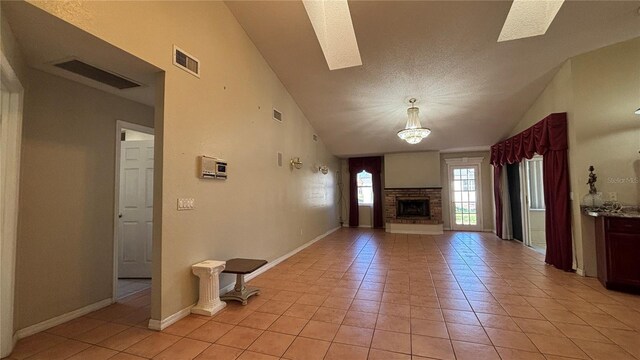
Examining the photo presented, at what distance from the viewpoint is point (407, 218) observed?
25.6 ft

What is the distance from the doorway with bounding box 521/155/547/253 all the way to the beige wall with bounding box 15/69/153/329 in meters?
7.34

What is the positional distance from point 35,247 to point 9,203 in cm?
60

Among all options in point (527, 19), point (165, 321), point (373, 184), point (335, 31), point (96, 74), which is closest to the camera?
point (165, 321)

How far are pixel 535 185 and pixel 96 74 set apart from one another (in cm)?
787

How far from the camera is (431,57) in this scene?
3.85 metres

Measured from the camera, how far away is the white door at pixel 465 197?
783 centimetres

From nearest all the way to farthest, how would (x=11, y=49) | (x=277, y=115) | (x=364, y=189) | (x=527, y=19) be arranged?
(x=11, y=49)
(x=527, y=19)
(x=277, y=115)
(x=364, y=189)

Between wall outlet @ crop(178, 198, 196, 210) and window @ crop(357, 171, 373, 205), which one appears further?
window @ crop(357, 171, 373, 205)

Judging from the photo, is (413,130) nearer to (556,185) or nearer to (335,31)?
(335,31)

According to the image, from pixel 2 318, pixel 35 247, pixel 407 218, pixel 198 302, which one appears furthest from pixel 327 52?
pixel 407 218

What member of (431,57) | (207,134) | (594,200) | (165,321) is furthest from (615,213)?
(165,321)

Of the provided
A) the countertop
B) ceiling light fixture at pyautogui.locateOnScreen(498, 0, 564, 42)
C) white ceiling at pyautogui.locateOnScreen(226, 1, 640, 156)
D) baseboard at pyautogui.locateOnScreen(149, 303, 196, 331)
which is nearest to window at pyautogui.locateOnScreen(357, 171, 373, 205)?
white ceiling at pyautogui.locateOnScreen(226, 1, 640, 156)

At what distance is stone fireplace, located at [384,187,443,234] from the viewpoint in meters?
7.52

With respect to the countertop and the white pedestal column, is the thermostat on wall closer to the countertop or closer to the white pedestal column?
the white pedestal column
